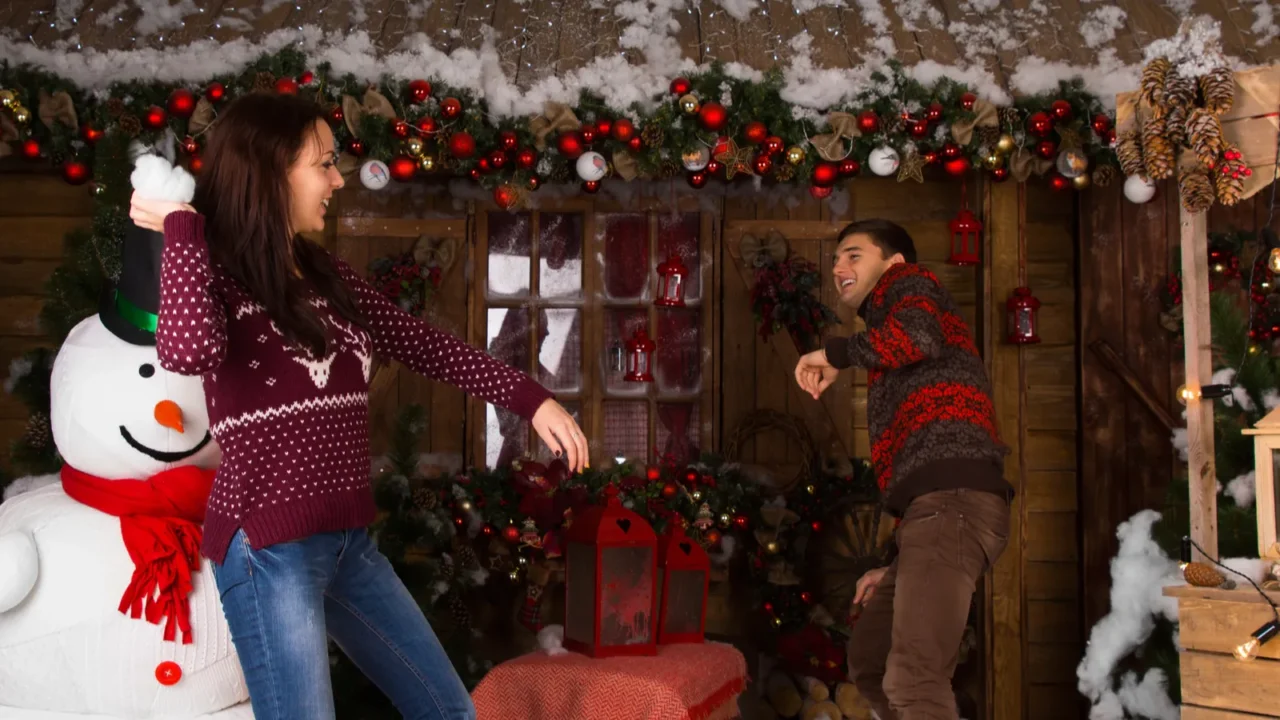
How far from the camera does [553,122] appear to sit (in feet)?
13.7

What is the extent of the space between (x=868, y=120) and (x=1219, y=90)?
53.6 inches

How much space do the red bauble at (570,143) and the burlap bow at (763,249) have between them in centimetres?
97

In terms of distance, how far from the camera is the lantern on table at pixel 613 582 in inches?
146

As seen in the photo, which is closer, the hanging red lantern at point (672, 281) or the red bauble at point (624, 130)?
the red bauble at point (624, 130)

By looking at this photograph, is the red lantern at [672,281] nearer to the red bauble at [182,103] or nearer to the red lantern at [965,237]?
the red lantern at [965,237]

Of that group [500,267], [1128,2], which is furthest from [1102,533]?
[500,267]

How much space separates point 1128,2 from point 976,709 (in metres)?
2.72

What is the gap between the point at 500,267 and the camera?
5.05m

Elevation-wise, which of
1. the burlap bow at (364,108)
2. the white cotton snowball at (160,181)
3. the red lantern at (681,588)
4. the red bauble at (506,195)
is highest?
the burlap bow at (364,108)

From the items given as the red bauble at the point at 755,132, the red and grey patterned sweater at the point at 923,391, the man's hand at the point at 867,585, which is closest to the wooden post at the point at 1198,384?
the red and grey patterned sweater at the point at 923,391

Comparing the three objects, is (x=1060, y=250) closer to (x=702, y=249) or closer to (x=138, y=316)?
(x=702, y=249)

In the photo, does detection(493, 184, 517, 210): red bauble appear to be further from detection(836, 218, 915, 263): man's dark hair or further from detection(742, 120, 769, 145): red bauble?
detection(836, 218, 915, 263): man's dark hair

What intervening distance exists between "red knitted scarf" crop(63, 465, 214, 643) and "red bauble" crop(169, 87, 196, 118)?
5.77ft

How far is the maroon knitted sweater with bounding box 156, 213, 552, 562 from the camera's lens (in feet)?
6.24
